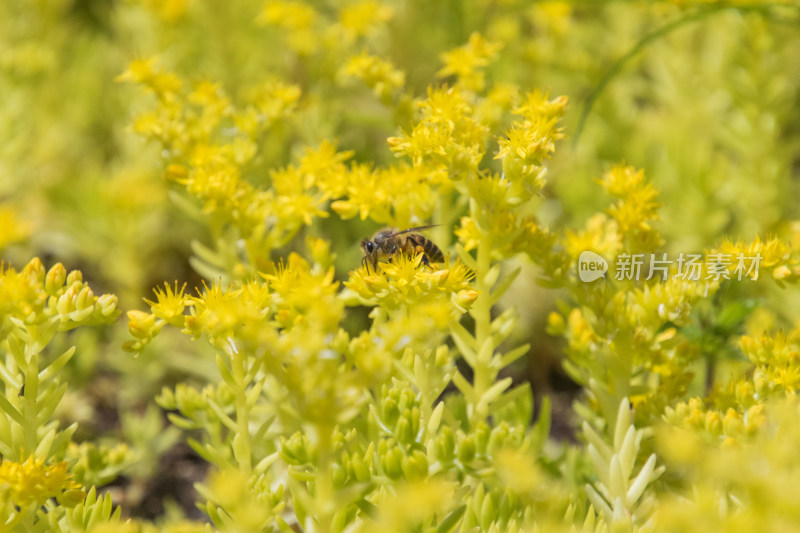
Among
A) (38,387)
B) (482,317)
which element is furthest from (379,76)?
(38,387)

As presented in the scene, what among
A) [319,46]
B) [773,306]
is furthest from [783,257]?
[319,46]

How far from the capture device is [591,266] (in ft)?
4.73

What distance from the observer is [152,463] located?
2014 millimetres

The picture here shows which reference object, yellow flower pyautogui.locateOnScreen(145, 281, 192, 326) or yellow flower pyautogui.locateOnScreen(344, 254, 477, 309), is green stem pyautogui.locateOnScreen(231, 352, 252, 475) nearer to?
yellow flower pyautogui.locateOnScreen(145, 281, 192, 326)

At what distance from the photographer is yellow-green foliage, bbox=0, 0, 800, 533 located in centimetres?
111

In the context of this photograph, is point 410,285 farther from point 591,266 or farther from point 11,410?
point 11,410

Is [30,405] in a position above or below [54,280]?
below

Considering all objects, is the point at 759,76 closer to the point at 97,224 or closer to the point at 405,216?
the point at 405,216

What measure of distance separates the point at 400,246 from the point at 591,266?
39 cm

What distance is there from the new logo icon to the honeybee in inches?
11.2

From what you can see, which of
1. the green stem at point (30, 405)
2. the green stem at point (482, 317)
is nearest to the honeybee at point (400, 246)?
the green stem at point (482, 317)

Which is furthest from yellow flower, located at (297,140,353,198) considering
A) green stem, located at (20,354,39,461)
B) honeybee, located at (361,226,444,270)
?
green stem, located at (20,354,39,461)

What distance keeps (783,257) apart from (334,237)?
1618mm

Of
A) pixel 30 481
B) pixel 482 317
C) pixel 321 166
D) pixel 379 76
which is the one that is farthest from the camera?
pixel 379 76
